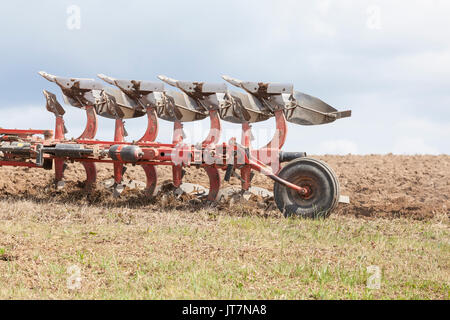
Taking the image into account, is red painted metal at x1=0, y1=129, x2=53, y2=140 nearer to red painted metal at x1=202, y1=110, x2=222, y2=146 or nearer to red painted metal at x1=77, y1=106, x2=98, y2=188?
red painted metal at x1=77, y1=106, x2=98, y2=188

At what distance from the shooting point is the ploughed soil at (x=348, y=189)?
27.7ft

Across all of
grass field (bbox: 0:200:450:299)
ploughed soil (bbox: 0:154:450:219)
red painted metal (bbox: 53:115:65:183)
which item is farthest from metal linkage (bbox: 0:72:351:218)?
grass field (bbox: 0:200:450:299)

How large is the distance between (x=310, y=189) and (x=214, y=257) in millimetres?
2745

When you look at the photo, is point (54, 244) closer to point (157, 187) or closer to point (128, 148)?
point (128, 148)

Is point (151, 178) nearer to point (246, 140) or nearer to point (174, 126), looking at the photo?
point (174, 126)

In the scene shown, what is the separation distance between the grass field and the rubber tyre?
236 millimetres

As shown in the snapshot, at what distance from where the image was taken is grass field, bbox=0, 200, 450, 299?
12.6ft

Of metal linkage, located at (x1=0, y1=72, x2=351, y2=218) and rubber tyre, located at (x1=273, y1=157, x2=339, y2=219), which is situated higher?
metal linkage, located at (x1=0, y1=72, x2=351, y2=218)

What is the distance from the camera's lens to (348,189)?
11039mm

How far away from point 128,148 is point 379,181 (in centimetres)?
638

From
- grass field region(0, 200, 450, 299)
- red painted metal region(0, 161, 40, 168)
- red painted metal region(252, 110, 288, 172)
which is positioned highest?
red painted metal region(252, 110, 288, 172)

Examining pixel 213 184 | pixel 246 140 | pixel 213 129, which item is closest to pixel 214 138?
pixel 213 129

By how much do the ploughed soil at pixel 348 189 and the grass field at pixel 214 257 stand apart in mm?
1153

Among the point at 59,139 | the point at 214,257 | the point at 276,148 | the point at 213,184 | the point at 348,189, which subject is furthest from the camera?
the point at 348,189
